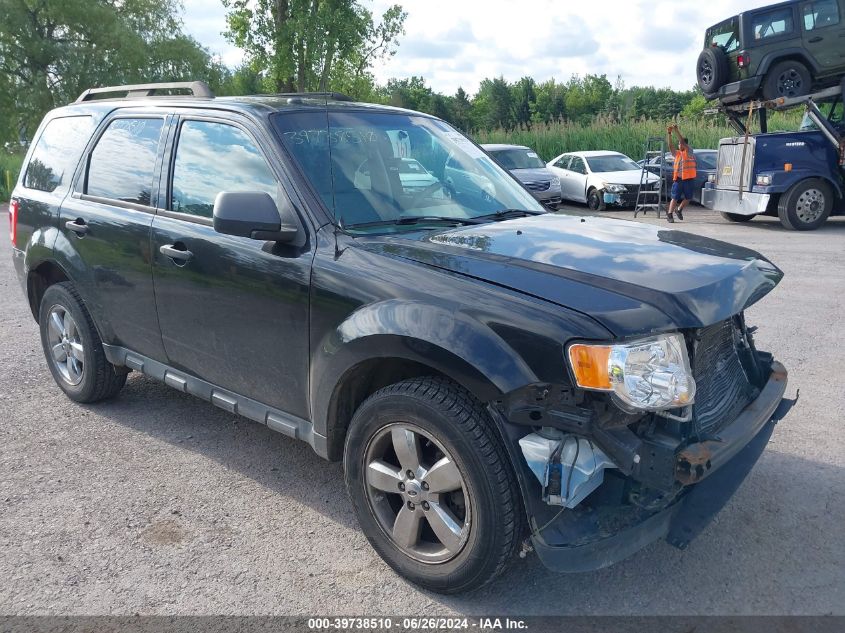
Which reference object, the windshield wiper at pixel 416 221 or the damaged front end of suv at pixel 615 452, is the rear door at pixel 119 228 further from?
the damaged front end of suv at pixel 615 452

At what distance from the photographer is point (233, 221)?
310cm

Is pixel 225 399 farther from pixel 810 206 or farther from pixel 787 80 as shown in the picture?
pixel 787 80

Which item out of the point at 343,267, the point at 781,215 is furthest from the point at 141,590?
the point at 781,215

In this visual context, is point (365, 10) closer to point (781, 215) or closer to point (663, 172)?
point (663, 172)

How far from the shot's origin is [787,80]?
14.9 meters

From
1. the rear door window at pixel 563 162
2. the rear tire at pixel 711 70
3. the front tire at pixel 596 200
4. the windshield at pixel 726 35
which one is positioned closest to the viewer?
the windshield at pixel 726 35

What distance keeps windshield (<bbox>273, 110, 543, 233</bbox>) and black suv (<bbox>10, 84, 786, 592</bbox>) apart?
14mm

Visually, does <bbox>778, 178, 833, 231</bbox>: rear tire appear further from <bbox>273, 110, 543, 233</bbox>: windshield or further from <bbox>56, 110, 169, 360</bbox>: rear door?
<bbox>56, 110, 169, 360</bbox>: rear door

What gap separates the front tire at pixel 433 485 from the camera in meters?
2.64

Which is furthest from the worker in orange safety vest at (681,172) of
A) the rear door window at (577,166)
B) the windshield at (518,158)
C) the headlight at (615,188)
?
the windshield at (518,158)

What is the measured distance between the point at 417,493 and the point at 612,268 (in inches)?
45.3

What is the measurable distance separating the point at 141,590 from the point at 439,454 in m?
1.32

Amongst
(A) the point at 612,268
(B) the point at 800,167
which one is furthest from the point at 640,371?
(B) the point at 800,167

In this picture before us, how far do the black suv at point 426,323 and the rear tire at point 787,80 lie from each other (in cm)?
1277
